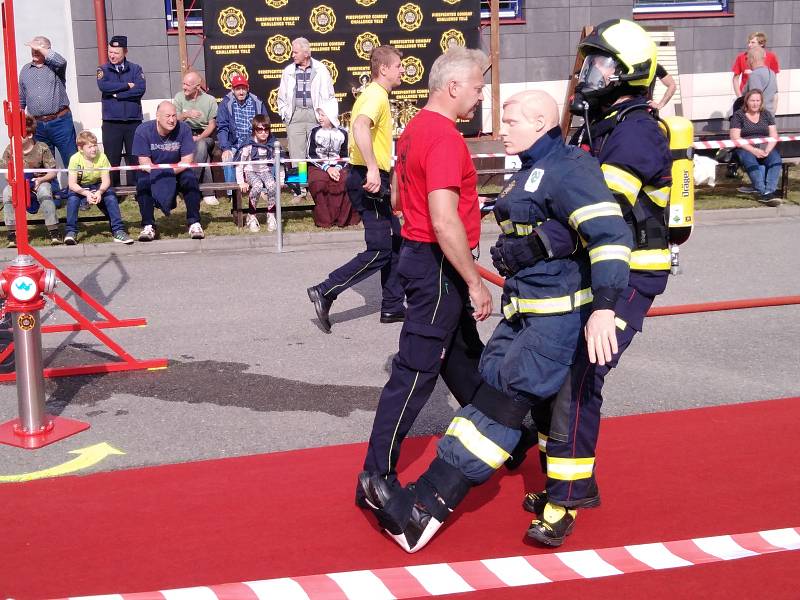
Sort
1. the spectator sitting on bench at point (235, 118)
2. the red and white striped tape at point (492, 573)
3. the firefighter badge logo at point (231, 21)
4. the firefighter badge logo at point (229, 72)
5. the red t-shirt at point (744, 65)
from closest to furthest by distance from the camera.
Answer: the red and white striped tape at point (492, 573) → the spectator sitting on bench at point (235, 118) → the firefighter badge logo at point (231, 21) → the firefighter badge logo at point (229, 72) → the red t-shirt at point (744, 65)

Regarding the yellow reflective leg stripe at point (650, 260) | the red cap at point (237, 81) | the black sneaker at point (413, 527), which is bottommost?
the black sneaker at point (413, 527)

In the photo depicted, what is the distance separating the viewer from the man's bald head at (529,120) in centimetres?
396

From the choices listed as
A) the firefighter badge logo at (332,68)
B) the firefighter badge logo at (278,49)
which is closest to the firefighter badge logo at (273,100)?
the firefighter badge logo at (278,49)

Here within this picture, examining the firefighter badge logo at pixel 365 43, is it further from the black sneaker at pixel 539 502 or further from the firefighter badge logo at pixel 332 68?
the black sneaker at pixel 539 502

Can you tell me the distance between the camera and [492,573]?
380 centimetres

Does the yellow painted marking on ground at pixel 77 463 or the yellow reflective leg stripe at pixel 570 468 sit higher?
the yellow reflective leg stripe at pixel 570 468

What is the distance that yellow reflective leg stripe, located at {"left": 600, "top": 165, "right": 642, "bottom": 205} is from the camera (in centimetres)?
398

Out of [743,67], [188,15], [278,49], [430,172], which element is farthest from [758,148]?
[430,172]

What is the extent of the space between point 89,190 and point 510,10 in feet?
27.8

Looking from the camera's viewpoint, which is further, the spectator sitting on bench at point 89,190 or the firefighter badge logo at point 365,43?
the firefighter badge logo at point 365,43

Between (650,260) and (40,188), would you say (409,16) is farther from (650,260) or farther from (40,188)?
(650,260)

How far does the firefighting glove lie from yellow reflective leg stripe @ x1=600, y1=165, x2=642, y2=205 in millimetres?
366

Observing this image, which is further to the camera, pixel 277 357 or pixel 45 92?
pixel 45 92

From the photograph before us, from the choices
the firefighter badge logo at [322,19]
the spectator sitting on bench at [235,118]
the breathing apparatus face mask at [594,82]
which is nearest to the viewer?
the breathing apparatus face mask at [594,82]
